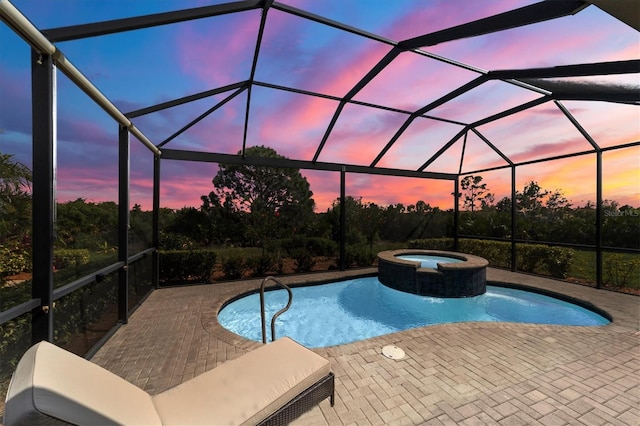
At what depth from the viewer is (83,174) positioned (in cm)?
390

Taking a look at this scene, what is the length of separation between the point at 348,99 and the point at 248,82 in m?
2.34

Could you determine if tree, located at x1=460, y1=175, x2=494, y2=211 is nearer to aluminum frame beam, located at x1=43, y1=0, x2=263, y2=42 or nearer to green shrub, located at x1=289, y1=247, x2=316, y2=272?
green shrub, located at x1=289, y1=247, x2=316, y2=272

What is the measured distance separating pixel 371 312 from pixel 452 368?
3.44 m

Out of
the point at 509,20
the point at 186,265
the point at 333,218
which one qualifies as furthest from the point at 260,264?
the point at 509,20

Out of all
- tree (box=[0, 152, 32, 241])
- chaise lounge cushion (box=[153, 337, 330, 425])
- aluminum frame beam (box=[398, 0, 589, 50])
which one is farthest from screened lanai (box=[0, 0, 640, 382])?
chaise lounge cushion (box=[153, 337, 330, 425])

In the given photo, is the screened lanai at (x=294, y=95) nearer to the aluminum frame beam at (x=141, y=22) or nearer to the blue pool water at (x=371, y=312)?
the aluminum frame beam at (x=141, y=22)

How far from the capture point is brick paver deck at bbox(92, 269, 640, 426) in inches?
99.0

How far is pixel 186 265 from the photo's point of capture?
7254 mm

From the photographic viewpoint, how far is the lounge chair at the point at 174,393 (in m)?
1.16

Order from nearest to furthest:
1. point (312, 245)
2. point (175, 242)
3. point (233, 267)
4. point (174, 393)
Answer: point (174, 393), point (175, 242), point (233, 267), point (312, 245)

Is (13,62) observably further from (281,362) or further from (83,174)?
(281,362)

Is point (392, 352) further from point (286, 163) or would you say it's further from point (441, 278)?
point (286, 163)

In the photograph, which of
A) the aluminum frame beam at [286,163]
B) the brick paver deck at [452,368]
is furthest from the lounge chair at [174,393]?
the aluminum frame beam at [286,163]

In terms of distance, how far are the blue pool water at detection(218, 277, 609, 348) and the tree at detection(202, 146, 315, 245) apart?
Result: 3637 millimetres
